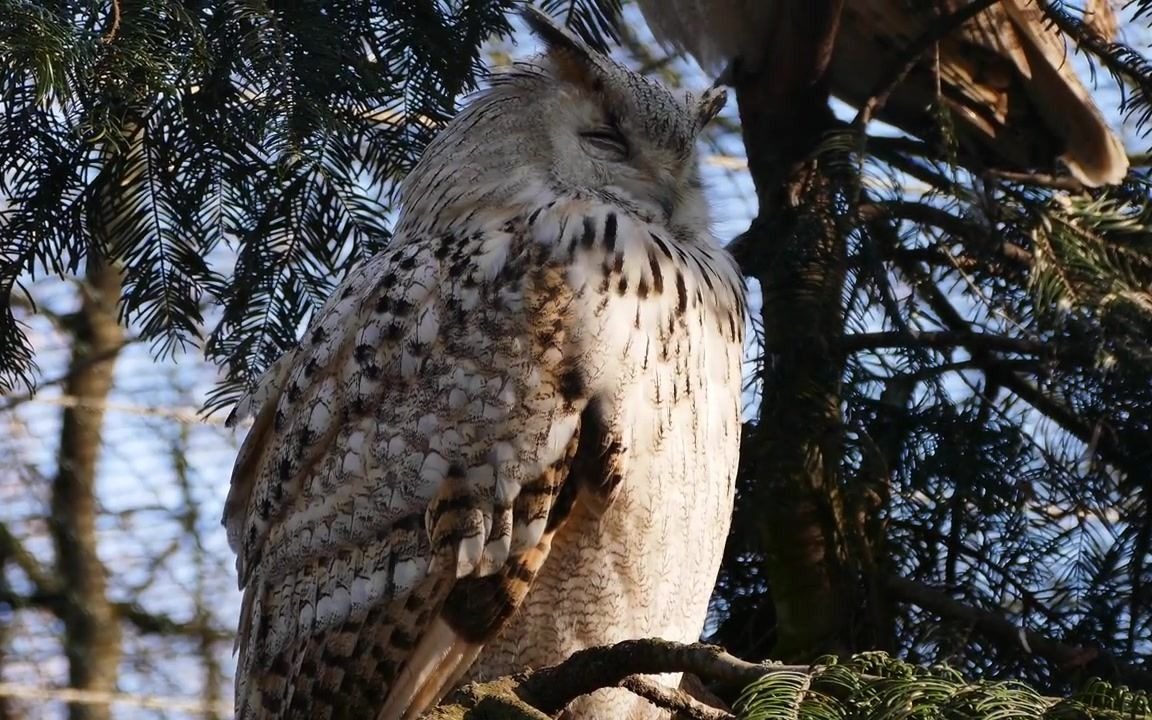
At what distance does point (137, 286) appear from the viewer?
6.76ft

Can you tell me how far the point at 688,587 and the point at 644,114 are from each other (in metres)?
0.60

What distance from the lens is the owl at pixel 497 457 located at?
155cm

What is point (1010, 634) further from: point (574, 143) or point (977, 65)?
point (977, 65)

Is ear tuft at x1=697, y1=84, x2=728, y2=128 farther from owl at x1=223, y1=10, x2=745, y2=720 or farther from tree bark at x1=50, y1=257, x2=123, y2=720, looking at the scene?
tree bark at x1=50, y1=257, x2=123, y2=720

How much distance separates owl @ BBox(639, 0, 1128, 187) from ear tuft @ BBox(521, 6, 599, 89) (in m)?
0.55

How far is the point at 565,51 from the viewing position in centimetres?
191

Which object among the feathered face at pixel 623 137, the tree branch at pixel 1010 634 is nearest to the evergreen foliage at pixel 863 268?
the tree branch at pixel 1010 634

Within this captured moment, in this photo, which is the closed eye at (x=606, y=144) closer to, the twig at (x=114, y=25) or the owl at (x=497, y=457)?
the owl at (x=497, y=457)

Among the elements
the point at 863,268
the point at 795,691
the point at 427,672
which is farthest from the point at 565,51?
the point at 795,691

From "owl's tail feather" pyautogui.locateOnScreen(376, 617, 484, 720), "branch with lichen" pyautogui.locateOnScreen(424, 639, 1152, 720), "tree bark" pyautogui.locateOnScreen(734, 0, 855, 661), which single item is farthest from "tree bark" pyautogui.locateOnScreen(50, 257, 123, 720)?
"branch with lichen" pyautogui.locateOnScreen(424, 639, 1152, 720)

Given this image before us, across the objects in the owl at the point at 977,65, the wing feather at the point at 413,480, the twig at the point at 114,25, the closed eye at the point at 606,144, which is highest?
the owl at the point at 977,65

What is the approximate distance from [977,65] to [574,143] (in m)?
1.06

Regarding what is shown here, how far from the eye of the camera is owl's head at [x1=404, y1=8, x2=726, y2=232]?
180 centimetres

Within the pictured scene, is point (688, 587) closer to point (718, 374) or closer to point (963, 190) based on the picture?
point (718, 374)
